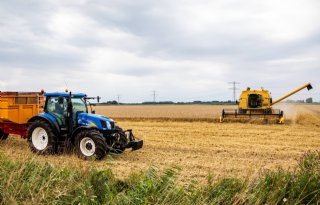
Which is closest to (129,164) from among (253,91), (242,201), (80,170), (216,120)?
(80,170)

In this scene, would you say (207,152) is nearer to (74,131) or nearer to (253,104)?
(74,131)

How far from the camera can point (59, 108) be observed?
11867 millimetres

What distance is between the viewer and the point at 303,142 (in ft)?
50.4

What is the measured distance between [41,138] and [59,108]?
1161mm

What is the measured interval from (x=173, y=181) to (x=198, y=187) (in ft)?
1.65

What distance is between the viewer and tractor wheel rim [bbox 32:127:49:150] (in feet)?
39.3

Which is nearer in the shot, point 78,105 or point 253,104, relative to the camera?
point 78,105

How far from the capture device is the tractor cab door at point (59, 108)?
1172 cm

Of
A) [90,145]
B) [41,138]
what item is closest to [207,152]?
[90,145]

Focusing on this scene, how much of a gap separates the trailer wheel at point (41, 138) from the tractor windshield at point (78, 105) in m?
0.97

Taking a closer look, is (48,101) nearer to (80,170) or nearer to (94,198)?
(80,170)

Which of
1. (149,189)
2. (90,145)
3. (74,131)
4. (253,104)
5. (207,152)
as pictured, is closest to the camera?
(149,189)

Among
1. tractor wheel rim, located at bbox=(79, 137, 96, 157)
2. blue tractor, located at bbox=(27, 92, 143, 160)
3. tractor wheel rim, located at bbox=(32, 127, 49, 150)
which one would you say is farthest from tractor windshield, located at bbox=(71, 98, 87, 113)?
tractor wheel rim, located at bbox=(32, 127, 49, 150)

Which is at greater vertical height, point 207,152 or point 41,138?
point 41,138
